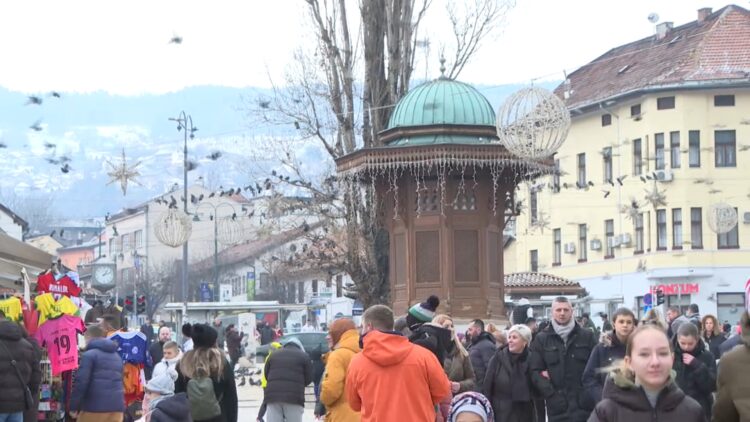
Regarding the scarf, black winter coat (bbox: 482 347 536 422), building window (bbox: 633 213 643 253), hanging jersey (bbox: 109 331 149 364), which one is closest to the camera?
the scarf

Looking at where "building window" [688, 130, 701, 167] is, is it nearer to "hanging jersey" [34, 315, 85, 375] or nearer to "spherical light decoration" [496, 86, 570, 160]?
"spherical light decoration" [496, 86, 570, 160]

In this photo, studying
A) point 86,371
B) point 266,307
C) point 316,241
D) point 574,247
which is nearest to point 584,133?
point 574,247

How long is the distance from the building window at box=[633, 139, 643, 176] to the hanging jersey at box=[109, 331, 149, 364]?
46.6 meters

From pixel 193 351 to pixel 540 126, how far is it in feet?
49.5

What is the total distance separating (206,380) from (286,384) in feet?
12.3

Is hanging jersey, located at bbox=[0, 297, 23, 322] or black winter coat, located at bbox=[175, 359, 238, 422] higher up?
hanging jersey, located at bbox=[0, 297, 23, 322]

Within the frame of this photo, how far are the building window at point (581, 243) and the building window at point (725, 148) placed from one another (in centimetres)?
837

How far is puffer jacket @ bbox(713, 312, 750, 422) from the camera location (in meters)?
7.93

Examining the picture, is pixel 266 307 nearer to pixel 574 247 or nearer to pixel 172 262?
pixel 574 247

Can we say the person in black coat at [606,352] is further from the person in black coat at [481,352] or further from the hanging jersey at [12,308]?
the hanging jersey at [12,308]

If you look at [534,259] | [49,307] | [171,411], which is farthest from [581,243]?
[171,411]

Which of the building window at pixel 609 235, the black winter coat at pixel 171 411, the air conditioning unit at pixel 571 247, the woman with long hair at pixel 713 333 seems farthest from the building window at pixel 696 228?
the black winter coat at pixel 171 411

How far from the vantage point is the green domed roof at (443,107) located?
28.2 m

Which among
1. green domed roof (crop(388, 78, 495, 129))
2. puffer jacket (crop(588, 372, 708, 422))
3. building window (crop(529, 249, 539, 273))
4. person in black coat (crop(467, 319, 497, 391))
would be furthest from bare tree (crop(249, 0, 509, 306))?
building window (crop(529, 249, 539, 273))
